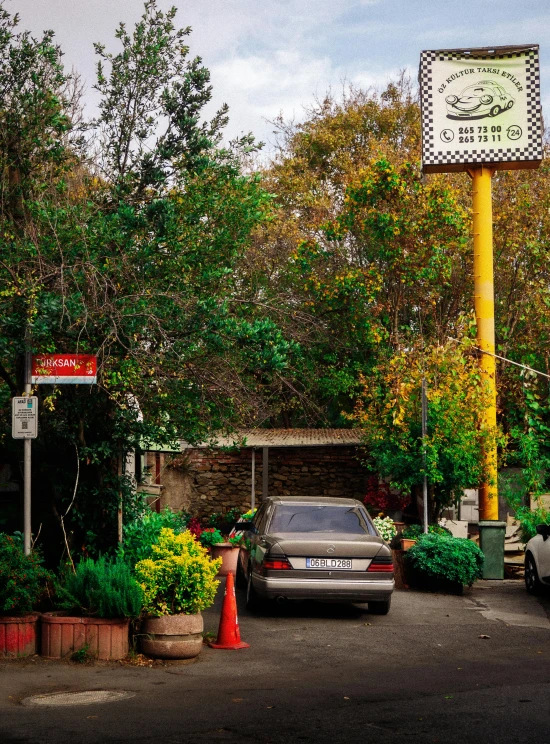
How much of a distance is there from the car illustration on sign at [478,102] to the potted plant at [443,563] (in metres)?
10.7

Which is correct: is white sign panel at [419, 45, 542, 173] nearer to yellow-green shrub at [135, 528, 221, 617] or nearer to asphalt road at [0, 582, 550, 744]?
asphalt road at [0, 582, 550, 744]

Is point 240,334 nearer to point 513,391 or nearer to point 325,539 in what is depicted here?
point 325,539

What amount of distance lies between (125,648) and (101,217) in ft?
16.3

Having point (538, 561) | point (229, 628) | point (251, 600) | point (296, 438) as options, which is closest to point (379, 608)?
point (251, 600)

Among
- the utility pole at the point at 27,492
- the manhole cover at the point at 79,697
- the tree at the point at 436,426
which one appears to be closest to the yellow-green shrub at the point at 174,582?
the utility pole at the point at 27,492

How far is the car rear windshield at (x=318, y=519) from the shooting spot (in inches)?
522

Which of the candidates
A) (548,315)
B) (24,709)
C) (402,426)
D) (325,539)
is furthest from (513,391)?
(24,709)

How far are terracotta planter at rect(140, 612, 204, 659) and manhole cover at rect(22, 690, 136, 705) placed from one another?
1.37 metres

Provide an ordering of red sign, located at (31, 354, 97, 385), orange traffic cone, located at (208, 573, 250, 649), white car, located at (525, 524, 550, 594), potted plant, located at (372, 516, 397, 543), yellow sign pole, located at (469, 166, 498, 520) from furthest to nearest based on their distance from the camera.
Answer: yellow sign pole, located at (469, 166, 498, 520) < potted plant, located at (372, 516, 397, 543) < white car, located at (525, 524, 550, 594) < red sign, located at (31, 354, 97, 385) < orange traffic cone, located at (208, 573, 250, 649)

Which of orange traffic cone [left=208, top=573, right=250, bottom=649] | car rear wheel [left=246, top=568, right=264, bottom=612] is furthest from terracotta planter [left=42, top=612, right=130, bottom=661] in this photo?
car rear wheel [left=246, top=568, right=264, bottom=612]

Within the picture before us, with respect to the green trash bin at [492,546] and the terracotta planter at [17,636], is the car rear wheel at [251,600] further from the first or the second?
the green trash bin at [492,546]

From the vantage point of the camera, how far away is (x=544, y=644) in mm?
11359

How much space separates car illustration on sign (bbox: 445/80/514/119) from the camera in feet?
74.5

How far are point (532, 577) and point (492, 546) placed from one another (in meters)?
2.21
